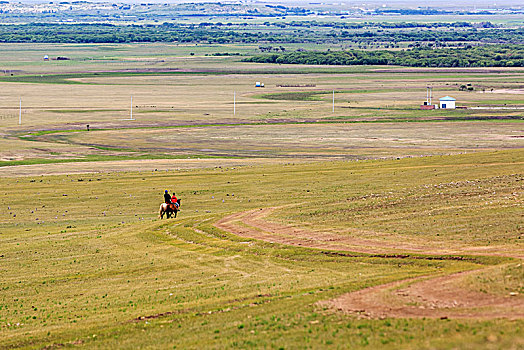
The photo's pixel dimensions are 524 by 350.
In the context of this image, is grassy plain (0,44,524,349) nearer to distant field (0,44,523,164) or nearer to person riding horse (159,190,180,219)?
distant field (0,44,523,164)

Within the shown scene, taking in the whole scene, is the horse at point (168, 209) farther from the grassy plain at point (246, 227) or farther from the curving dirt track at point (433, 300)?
the curving dirt track at point (433, 300)

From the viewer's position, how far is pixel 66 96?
154 m

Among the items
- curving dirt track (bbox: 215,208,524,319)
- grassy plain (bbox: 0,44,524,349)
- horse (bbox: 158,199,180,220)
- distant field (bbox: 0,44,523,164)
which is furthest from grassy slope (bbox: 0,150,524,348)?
distant field (bbox: 0,44,523,164)

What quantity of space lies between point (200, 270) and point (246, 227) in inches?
351

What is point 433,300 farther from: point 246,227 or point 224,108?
point 224,108

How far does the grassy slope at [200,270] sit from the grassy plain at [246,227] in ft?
0.36

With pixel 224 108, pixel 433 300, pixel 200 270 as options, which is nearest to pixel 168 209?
pixel 200 270

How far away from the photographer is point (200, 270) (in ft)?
111

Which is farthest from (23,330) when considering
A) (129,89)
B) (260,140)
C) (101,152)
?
(129,89)

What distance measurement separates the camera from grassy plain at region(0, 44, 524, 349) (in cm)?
2438

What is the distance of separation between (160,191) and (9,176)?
62.9ft

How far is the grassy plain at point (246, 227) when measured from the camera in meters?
24.4

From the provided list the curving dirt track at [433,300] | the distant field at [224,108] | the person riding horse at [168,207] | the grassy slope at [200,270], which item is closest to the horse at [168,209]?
the person riding horse at [168,207]

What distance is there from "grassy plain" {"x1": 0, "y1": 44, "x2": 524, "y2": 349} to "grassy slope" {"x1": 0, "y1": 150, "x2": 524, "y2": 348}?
0.11 meters
